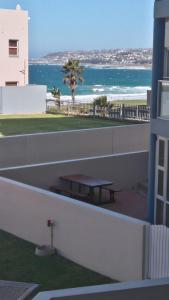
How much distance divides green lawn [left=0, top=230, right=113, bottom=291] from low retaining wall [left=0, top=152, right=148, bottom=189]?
10.3 ft

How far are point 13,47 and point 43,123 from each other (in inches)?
371

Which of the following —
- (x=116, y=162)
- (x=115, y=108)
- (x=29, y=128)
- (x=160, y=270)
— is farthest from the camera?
(x=115, y=108)

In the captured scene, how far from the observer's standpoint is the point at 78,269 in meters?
11.7

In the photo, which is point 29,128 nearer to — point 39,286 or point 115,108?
point 115,108

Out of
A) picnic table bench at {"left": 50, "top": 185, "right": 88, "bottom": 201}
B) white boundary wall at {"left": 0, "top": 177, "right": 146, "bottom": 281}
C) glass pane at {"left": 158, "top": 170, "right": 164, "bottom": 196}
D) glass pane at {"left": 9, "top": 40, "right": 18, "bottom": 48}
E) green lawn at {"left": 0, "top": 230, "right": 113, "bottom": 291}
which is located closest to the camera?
white boundary wall at {"left": 0, "top": 177, "right": 146, "bottom": 281}

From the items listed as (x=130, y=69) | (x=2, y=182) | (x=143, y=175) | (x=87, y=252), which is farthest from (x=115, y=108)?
(x=130, y=69)

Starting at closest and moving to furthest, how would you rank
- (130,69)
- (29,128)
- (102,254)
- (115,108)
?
(102,254) → (29,128) → (115,108) → (130,69)

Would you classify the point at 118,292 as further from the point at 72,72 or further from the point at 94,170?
the point at 72,72

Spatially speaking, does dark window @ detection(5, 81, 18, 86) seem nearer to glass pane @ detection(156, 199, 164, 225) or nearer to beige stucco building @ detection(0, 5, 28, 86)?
beige stucco building @ detection(0, 5, 28, 86)

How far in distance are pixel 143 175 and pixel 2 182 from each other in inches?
241

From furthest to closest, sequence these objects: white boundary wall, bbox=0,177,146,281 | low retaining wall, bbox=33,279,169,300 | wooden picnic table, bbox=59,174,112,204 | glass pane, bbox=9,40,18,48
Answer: glass pane, bbox=9,40,18,48 → wooden picnic table, bbox=59,174,112,204 → white boundary wall, bbox=0,177,146,281 → low retaining wall, bbox=33,279,169,300

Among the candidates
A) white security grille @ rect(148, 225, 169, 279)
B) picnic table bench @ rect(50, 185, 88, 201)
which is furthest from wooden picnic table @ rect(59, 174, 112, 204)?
white security grille @ rect(148, 225, 169, 279)

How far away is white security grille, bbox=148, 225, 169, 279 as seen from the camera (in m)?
10.1

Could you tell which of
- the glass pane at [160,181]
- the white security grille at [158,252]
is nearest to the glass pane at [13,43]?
the glass pane at [160,181]
